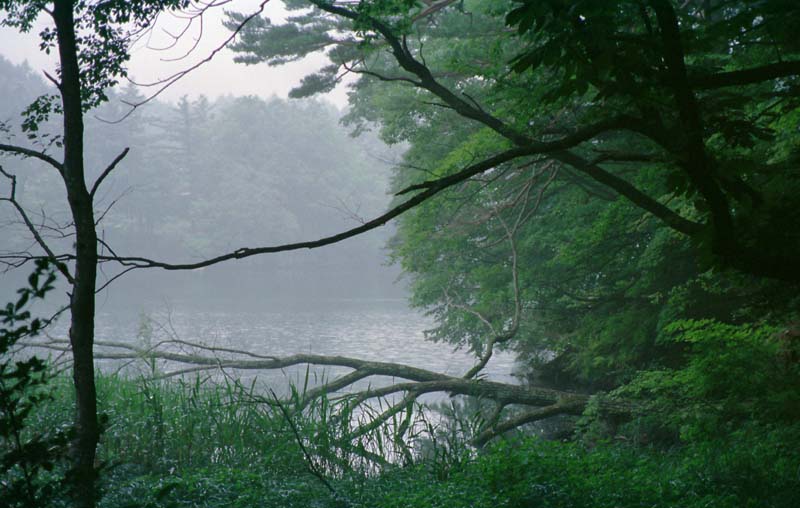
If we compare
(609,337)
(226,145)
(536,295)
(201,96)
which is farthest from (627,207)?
(201,96)

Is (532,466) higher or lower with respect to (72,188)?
lower

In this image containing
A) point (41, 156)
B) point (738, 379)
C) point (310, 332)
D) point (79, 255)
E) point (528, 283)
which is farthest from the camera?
point (310, 332)

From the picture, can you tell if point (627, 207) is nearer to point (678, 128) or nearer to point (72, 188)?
point (678, 128)

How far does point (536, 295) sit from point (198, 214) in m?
36.2

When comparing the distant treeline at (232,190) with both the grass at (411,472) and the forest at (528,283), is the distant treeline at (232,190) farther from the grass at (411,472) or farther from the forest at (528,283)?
the grass at (411,472)

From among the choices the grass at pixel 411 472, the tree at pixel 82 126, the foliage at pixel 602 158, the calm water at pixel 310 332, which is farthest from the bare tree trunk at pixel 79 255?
the calm water at pixel 310 332

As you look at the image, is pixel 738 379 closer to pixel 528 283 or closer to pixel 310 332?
pixel 528 283

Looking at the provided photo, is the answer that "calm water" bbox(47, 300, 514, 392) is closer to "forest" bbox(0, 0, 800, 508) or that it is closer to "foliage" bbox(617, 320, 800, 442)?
"forest" bbox(0, 0, 800, 508)

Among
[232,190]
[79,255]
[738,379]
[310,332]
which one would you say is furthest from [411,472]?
[232,190]

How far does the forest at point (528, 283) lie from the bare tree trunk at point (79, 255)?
0.04 feet

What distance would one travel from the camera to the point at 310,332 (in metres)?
23.0

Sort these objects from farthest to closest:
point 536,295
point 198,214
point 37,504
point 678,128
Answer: point 198,214 < point 536,295 < point 678,128 < point 37,504

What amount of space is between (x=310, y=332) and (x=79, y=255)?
19.8 m

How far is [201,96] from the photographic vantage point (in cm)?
5209
